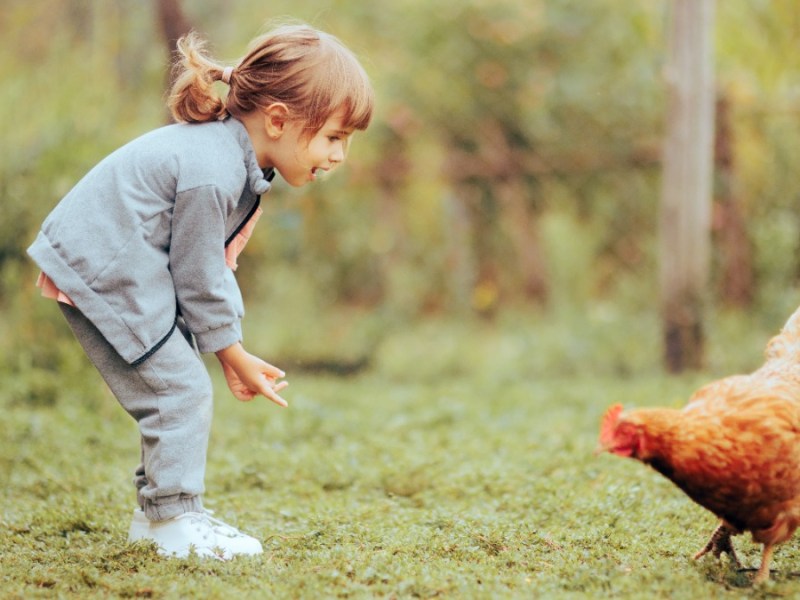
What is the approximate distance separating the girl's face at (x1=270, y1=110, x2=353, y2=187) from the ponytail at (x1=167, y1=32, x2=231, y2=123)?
0.23 m

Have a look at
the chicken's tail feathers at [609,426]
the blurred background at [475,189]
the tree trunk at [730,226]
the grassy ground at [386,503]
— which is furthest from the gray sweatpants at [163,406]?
the tree trunk at [730,226]

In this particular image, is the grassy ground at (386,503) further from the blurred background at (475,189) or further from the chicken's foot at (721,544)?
the blurred background at (475,189)

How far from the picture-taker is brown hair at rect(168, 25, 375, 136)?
3146 mm

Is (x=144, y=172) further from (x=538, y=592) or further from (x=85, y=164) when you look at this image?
(x=85, y=164)

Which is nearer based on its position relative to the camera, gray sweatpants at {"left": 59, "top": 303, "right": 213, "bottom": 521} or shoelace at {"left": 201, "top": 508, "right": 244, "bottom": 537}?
gray sweatpants at {"left": 59, "top": 303, "right": 213, "bottom": 521}

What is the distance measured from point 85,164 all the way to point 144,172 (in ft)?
11.7

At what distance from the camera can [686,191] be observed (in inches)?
287

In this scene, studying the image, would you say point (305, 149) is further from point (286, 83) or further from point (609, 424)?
point (609, 424)

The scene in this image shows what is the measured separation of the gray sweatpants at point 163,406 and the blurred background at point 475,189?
3.13 meters

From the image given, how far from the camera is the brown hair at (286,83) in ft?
10.3

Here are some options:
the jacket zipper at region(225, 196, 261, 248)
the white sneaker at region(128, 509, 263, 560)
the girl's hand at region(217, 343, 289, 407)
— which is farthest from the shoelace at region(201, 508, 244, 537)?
the jacket zipper at region(225, 196, 261, 248)

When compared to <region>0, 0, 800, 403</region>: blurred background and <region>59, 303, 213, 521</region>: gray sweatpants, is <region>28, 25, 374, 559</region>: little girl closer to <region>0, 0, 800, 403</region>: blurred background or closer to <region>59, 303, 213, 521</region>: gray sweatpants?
<region>59, 303, 213, 521</region>: gray sweatpants

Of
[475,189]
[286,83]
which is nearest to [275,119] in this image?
[286,83]

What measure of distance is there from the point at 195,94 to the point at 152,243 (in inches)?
20.4
